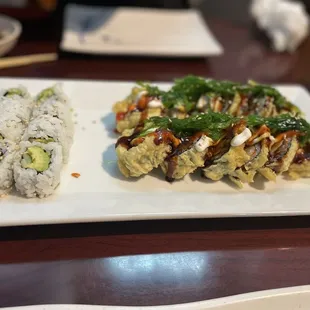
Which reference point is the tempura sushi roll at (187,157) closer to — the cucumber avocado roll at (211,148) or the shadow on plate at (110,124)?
the cucumber avocado roll at (211,148)

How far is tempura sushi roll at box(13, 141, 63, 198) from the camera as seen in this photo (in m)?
1.44

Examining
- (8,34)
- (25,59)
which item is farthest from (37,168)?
(8,34)

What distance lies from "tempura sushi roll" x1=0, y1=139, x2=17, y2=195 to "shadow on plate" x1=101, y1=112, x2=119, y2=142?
48cm

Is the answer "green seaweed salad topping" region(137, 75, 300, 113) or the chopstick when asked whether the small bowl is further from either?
"green seaweed salad topping" region(137, 75, 300, 113)

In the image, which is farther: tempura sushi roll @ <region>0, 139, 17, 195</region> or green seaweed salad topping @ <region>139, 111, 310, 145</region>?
green seaweed salad topping @ <region>139, 111, 310, 145</region>

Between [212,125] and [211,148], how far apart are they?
0.09m

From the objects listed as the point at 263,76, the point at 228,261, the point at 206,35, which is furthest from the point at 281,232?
the point at 206,35

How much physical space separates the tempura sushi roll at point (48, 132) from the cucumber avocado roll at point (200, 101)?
11.5 inches

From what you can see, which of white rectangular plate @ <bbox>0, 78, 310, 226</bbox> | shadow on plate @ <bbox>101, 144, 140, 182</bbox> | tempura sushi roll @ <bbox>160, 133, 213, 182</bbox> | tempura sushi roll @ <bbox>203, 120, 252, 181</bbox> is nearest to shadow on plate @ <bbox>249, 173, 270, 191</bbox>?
white rectangular plate @ <bbox>0, 78, 310, 226</bbox>

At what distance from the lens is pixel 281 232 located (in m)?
1.59

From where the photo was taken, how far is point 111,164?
5.64ft

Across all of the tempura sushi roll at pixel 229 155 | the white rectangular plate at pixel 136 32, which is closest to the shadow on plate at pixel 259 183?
the tempura sushi roll at pixel 229 155

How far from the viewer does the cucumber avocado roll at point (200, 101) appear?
1.91 metres

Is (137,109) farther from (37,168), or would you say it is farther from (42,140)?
(37,168)
